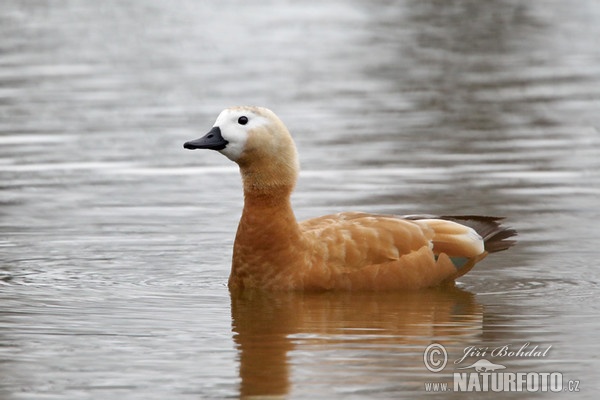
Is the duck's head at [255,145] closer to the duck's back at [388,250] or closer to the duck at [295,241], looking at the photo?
the duck at [295,241]

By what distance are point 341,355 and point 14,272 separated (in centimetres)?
349

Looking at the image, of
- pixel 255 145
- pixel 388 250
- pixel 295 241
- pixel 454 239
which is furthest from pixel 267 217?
pixel 454 239

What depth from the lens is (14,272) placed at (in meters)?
11.7

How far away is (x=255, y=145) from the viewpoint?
435 inches

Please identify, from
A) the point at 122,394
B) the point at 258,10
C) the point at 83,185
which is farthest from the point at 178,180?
the point at 258,10

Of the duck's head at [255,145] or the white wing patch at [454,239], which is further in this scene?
the white wing patch at [454,239]

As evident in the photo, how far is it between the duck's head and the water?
0.90 m

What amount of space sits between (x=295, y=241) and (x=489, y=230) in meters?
1.62

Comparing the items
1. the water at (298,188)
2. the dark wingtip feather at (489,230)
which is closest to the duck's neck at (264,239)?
the water at (298,188)

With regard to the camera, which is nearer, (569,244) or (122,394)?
(122,394)

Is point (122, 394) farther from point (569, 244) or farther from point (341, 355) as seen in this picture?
point (569, 244)

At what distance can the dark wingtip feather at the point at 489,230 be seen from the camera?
11.6 meters

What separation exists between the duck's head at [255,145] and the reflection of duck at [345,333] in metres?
0.86

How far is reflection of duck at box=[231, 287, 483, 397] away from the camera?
8.76m
